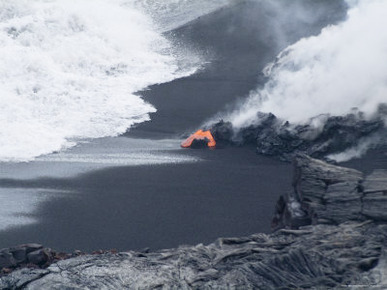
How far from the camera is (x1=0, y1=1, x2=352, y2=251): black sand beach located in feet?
64.8

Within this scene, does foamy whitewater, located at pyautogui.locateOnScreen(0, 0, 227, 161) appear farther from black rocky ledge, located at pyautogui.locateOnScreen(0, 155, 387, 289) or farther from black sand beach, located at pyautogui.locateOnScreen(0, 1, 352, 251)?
black rocky ledge, located at pyautogui.locateOnScreen(0, 155, 387, 289)

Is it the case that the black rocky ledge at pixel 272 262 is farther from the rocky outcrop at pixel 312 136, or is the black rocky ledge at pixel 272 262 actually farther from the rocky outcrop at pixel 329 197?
the rocky outcrop at pixel 312 136

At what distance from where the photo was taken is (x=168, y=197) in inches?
857

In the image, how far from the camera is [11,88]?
32531 millimetres

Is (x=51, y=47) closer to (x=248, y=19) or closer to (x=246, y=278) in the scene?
(x=248, y=19)

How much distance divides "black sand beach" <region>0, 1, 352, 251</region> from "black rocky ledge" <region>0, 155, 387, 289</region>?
3.00 m

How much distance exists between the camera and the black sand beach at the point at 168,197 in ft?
64.8

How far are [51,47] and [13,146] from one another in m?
11.5

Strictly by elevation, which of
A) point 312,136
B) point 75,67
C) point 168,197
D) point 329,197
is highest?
point 75,67

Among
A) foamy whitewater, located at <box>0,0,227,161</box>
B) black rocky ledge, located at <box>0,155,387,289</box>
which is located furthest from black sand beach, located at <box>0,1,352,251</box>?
black rocky ledge, located at <box>0,155,387,289</box>

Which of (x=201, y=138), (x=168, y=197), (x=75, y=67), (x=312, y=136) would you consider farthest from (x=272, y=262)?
(x=75, y=67)

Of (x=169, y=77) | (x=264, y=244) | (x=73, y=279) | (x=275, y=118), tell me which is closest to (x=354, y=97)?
(x=275, y=118)

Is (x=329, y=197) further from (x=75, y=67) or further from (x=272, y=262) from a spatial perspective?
(x=75, y=67)

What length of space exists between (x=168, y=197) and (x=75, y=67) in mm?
15991
